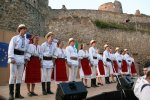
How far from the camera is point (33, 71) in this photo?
9.91 m

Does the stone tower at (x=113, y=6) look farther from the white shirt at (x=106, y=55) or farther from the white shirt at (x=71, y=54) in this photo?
the white shirt at (x=71, y=54)

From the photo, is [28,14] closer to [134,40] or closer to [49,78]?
[49,78]

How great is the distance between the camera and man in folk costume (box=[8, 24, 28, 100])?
348 inches

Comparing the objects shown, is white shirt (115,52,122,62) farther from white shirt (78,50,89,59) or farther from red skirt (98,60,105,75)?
white shirt (78,50,89,59)

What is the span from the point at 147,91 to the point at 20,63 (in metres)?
4.27

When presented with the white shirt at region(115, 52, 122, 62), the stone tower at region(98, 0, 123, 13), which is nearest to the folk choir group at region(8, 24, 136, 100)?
the white shirt at region(115, 52, 122, 62)

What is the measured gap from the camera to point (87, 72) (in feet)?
41.1

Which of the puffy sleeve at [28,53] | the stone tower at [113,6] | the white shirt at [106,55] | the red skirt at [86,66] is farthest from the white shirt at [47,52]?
the stone tower at [113,6]

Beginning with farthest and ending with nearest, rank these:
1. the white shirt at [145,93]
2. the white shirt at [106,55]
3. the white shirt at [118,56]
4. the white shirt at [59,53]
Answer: the white shirt at [118,56], the white shirt at [106,55], the white shirt at [59,53], the white shirt at [145,93]

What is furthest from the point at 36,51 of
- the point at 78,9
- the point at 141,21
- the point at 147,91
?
the point at 141,21

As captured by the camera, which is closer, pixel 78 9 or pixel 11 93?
pixel 11 93

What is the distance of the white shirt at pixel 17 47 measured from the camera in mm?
8852

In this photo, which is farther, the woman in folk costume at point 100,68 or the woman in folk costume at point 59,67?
the woman in folk costume at point 100,68

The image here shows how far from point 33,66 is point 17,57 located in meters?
0.98
